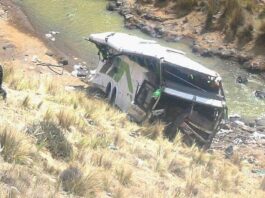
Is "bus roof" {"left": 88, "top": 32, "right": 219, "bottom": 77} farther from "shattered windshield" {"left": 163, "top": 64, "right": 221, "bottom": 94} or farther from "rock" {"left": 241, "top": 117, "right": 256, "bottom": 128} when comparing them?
"rock" {"left": 241, "top": 117, "right": 256, "bottom": 128}

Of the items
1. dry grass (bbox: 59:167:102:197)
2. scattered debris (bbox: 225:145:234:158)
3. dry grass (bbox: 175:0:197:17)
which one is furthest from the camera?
dry grass (bbox: 175:0:197:17)

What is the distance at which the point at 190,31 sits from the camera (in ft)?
81.2

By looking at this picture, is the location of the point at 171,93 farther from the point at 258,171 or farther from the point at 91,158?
the point at 91,158

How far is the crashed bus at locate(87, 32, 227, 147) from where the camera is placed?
14.4 metres

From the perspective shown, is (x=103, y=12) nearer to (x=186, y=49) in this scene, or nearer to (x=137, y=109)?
(x=186, y=49)

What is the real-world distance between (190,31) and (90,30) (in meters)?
3.94

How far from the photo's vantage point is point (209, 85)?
15.5 m

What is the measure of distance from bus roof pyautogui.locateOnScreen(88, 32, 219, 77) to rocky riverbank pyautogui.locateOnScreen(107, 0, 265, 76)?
5.68 m

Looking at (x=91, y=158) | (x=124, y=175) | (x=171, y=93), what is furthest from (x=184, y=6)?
(x=124, y=175)

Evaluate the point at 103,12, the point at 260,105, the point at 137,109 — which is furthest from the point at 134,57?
the point at 103,12

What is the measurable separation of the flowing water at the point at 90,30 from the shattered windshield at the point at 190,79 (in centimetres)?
340

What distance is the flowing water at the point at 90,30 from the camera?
771 inches

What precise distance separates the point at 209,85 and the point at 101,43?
4237 mm

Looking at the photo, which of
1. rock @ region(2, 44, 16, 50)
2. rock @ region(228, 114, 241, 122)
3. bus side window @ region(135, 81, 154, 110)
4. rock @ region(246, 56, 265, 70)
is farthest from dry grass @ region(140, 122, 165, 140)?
rock @ region(246, 56, 265, 70)
